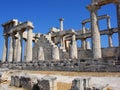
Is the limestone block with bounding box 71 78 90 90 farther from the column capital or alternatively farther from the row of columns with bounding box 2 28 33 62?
the row of columns with bounding box 2 28 33 62

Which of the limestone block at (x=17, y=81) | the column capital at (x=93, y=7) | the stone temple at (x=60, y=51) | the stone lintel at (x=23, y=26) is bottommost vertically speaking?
the limestone block at (x=17, y=81)

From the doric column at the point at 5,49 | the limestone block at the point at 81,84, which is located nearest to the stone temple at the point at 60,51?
the doric column at the point at 5,49

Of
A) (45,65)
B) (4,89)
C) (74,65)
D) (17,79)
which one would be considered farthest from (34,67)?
(4,89)

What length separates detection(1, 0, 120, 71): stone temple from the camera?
1945 cm

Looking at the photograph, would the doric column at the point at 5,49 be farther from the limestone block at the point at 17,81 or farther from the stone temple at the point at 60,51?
the limestone block at the point at 17,81

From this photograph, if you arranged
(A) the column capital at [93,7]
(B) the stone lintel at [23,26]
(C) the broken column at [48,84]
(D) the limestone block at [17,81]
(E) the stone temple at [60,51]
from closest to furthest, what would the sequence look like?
(C) the broken column at [48,84] < (D) the limestone block at [17,81] < (E) the stone temple at [60,51] < (A) the column capital at [93,7] < (B) the stone lintel at [23,26]

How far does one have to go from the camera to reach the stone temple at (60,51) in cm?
1945

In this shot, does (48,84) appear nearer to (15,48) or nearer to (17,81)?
(17,81)

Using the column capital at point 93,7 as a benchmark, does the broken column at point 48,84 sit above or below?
below

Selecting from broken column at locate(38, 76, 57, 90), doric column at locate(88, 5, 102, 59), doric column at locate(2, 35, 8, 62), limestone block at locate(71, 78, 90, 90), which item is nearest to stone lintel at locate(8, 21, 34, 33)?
doric column at locate(2, 35, 8, 62)

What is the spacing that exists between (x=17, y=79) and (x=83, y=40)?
33420 mm

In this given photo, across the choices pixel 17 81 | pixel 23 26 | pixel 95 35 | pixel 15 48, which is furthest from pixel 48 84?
pixel 15 48

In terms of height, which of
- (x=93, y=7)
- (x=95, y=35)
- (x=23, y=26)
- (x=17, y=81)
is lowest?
(x=17, y=81)

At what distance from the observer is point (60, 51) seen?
36.6 m
